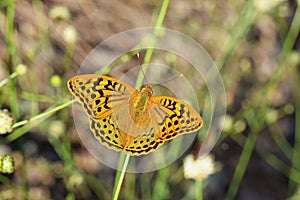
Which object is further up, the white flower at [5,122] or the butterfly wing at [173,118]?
the white flower at [5,122]

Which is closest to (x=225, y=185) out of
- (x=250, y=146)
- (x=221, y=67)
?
(x=250, y=146)

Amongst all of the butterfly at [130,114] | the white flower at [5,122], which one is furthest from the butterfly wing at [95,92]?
the white flower at [5,122]

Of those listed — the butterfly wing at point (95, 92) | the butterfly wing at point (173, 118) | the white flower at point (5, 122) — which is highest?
the white flower at point (5, 122)

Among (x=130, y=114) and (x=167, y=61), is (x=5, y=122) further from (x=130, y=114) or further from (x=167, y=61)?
(x=167, y=61)

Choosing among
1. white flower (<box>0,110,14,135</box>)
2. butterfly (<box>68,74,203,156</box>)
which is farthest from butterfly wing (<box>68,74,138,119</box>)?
white flower (<box>0,110,14,135</box>)

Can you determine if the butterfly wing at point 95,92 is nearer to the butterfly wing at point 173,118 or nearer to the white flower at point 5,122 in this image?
the butterfly wing at point 173,118

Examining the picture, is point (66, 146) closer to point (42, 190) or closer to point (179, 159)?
point (42, 190)

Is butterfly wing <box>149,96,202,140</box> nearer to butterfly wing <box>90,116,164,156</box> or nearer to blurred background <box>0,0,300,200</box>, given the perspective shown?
butterfly wing <box>90,116,164,156</box>
